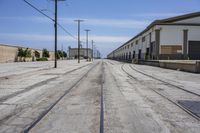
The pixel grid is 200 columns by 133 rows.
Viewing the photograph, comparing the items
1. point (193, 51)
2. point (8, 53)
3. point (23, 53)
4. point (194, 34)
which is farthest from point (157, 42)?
point (23, 53)

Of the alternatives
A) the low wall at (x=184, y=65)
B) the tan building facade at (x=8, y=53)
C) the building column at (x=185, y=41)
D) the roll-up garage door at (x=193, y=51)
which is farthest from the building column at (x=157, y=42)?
the tan building facade at (x=8, y=53)

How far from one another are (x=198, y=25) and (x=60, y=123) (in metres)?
62.5

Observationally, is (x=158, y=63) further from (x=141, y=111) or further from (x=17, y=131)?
(x=17, y=131)

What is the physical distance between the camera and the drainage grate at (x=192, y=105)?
10.3 metres

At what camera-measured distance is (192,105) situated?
37.8 feet

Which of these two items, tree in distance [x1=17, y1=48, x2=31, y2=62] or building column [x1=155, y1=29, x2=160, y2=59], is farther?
tree in distance [x1=17, y1=48, x2=31, y2=62]

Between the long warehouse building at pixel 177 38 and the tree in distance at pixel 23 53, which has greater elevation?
the long warehouse building at pixel 177 38

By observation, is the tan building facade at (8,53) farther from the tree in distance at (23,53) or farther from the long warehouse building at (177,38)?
the long warehouse building at (177,38)

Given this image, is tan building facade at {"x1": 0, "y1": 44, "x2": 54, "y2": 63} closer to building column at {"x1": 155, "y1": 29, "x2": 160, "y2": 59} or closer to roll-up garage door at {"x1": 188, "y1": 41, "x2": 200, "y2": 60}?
building column at {"x1": 155, "y1": 29, "x2": 160, "y2": 59}

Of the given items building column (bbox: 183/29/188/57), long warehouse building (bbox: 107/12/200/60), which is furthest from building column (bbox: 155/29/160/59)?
building column (bbox: 183/29/188/57)

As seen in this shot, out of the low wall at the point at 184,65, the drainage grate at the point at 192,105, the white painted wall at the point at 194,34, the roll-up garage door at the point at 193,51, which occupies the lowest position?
the drainage grate at the point at 192,105

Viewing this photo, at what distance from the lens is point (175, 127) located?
26.1ft

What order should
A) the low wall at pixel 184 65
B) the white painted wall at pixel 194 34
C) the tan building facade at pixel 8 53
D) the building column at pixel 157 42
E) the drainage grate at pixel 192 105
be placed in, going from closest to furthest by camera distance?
the drainage grate at pixel 192 105 < the low wall at pixel 184 65 < the building column at pixel 157 42 < the white painted wall at pixel 194 34 < the tan building facade at pixel 8 53

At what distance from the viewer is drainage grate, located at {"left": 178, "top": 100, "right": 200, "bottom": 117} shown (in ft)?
33.7
